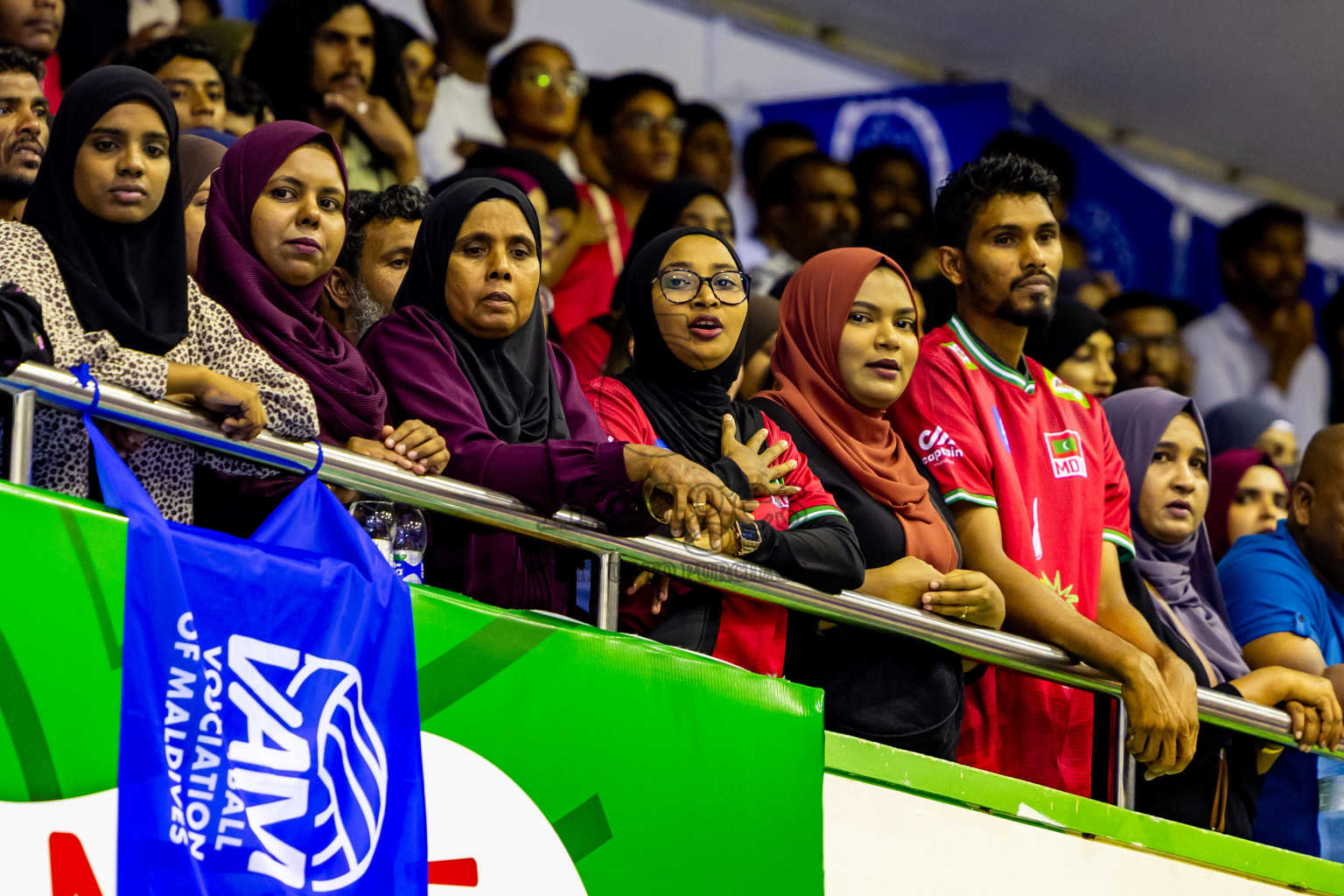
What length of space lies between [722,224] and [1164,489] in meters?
1.52

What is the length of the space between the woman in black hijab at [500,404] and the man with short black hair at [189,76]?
1.31 m

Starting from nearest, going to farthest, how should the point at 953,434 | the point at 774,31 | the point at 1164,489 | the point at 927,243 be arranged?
the point at 953,434 < the point at 1164,489 < the point at 927,243 < the point at 774,31

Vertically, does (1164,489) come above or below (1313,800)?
above

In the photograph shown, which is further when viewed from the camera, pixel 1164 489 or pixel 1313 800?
pixel 1164 489

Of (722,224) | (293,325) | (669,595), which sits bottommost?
(669,595)

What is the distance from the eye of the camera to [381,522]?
3.00 metres

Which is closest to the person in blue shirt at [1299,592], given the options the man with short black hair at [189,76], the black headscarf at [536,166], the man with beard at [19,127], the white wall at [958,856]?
the white wall at [958,856]

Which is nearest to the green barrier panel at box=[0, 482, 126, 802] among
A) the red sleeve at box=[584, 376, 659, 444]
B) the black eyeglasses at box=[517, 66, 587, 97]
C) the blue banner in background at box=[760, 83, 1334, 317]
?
the red sleeve at box=[584, 376, 659, 444]

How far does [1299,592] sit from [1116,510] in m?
0.73

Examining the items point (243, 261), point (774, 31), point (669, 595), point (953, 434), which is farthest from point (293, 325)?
point (774, 31)

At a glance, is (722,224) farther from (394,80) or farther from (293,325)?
(293,325)

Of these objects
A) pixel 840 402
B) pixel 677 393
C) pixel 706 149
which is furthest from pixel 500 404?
pixel 706 149

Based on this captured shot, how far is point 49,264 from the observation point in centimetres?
279

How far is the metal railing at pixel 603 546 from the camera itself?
8.14 feet
